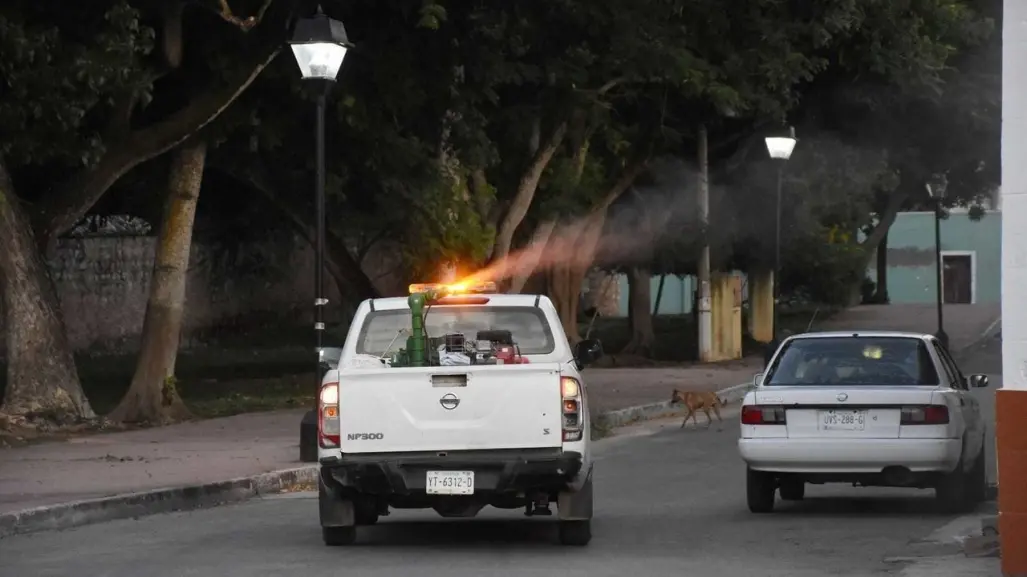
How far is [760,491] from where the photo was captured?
→ 14.9m

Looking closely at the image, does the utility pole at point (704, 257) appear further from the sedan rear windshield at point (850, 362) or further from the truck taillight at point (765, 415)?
the truck taillight at point (765, 415)

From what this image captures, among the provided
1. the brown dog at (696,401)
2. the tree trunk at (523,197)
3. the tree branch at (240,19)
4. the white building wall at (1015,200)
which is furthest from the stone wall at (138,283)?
the white building wall at (1015,200)

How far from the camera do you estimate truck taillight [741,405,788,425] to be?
47.2 feet

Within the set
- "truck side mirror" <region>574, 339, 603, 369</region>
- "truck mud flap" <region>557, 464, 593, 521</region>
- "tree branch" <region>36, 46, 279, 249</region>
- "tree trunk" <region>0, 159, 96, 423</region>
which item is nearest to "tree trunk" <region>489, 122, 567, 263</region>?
"tree branch" <region>36, 46, 279, 249</region>

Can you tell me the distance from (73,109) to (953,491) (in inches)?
445

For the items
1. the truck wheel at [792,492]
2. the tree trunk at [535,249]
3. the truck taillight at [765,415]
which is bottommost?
the truck wheel at [792,492]

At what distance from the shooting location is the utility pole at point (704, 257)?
125 ft

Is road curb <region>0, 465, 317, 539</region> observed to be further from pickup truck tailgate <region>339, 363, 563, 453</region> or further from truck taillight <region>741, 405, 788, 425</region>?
truck taillight <region>741, 405, 788, 425</region>

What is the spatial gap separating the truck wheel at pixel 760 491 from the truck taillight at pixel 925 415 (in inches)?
47.9

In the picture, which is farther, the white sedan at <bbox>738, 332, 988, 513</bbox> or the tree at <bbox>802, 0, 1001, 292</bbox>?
the tree at <bbox>802, 0, 1001, 292</bbox>

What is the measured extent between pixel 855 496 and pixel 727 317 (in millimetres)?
25366

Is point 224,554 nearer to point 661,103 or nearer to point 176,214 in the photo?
point 176,214

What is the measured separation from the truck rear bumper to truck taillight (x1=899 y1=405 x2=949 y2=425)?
3127mm

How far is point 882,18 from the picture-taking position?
3123cm
